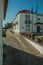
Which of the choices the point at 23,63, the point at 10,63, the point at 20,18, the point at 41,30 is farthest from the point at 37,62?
the point at 41,30

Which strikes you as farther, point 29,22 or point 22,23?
point 29,22

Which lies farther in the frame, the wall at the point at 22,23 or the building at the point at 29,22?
the building at the point at 29,22

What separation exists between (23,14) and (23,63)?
2223cm

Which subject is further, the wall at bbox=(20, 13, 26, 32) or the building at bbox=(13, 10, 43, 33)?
the building at bbox=(13, 10, 43, 33)

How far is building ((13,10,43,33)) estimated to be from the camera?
30.7 m

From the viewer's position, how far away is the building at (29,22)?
30678 mm

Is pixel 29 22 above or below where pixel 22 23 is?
above

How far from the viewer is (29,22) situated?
31.1 metres

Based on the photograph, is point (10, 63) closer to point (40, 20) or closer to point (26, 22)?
point (26, 22)

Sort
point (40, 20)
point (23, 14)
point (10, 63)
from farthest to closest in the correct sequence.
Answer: point (40, 20), point (23, 14), point (10, 63)

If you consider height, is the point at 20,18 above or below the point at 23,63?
above

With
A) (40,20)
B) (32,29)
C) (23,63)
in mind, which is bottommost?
(23,63)

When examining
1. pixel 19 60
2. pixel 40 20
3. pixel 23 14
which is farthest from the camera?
pixel 40 20

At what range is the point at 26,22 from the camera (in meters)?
30.8
